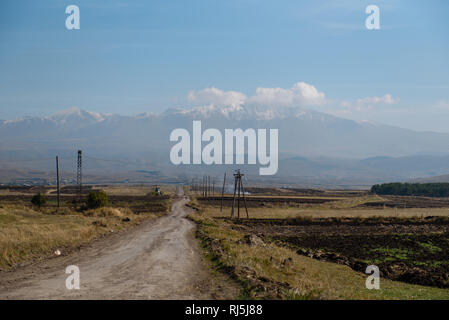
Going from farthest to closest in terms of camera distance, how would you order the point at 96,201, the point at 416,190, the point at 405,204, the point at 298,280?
the point at 416,190
the point at 405,204
the point at 96,201
the point at 298,280

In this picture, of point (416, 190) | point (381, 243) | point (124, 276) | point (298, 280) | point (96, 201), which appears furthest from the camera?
point (416, 190)

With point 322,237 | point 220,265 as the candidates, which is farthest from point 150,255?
point 322,237

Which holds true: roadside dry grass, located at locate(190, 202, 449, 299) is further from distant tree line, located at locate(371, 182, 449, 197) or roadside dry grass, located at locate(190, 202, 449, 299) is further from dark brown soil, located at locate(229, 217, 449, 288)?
distant tree line, located at locate(371, 182, 449, 197)

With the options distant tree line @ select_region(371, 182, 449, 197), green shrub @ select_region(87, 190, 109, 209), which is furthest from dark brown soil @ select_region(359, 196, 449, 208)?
green shrub @ select_region(87, 190, 109, 209)

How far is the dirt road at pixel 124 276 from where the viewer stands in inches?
567

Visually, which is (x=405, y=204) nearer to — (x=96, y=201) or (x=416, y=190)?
(x=96, y=201)

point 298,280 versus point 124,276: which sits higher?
point 124,276

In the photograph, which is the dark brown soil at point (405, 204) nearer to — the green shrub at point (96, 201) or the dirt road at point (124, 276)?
the green shrub at point (96, 201)

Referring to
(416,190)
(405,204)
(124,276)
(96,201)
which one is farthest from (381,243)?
(416,190)

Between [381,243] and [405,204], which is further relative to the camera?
[405,204]

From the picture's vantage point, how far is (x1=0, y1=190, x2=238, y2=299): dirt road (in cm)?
1441

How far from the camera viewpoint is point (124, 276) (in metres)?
17.8

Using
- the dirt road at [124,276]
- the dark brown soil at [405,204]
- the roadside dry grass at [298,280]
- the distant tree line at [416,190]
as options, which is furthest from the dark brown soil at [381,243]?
the distant tree line at [416,190]
